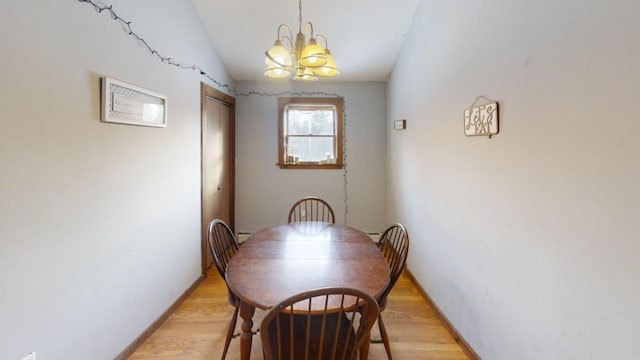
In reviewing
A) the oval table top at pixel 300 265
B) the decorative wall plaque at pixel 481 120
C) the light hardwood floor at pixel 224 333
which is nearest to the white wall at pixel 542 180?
the decorative wall plaque at pixel 481 120

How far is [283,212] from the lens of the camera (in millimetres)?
4203

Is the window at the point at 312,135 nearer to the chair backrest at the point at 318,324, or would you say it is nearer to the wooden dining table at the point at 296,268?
the wooden dining table at the point at 296,268

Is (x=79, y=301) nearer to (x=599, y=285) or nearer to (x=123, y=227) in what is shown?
(x=123, y=227)

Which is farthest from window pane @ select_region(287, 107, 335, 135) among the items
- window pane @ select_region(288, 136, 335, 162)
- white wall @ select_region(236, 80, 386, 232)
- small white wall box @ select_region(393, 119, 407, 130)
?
small white wall box @ select_region(393, 119, 407, 130)

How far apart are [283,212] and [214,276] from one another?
1324mm

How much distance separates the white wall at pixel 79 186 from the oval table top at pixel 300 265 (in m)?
0.75

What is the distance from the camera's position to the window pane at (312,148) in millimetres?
4219

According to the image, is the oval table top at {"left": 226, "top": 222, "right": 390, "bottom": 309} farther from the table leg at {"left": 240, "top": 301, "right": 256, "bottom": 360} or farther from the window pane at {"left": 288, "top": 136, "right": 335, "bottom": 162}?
the window pane at {"left": 288, "top": 136, "right": 335, "bottom": 162}

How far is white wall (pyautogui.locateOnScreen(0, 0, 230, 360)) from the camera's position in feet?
4.09

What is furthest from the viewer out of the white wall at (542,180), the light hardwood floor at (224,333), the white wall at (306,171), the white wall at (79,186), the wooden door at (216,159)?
the white wall at (306,171)

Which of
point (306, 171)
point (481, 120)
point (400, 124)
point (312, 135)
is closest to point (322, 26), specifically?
point (400, 124)

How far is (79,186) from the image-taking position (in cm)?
156

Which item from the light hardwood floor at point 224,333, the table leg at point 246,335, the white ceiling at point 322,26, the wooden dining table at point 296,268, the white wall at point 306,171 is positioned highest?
the white ceiling at point 322,26

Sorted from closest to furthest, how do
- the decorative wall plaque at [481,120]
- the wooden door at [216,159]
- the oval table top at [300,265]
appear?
the oval table top at [300,265] → the decorative wall plaque at [481,120] → the wooden door at [216,159]
